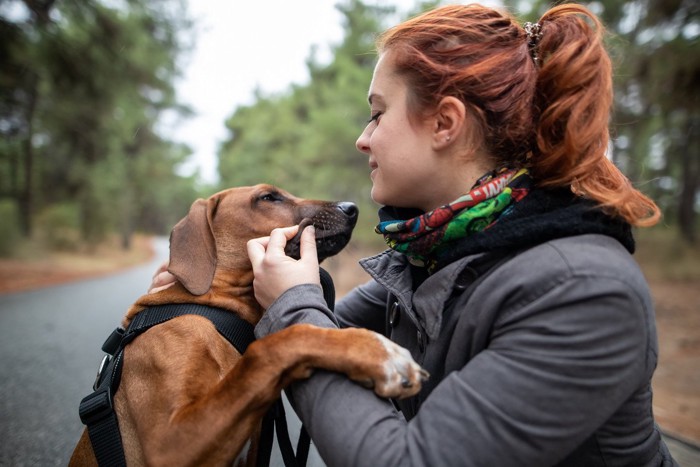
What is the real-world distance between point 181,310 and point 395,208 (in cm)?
117

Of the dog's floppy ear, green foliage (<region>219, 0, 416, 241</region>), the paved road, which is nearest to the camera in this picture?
Answer: the dog's floppy ear

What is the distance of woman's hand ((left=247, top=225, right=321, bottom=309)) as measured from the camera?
1.77 metres

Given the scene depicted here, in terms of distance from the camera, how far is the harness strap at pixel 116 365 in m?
1.93

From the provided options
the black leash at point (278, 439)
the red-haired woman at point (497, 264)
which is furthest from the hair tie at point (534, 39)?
the black leash at point (278, 439)

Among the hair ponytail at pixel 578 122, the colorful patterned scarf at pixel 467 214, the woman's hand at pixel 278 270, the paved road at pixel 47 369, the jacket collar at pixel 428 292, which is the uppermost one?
the hair ponytail at pixel 578 122

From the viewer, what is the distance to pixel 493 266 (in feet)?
5.17

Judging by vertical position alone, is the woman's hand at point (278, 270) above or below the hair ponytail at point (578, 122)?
below

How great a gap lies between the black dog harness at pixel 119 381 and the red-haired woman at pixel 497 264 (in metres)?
0.42

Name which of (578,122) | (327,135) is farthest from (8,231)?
(578,122)

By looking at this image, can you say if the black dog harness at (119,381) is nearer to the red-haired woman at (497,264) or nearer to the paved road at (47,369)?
the red-haired woman at (497,264)

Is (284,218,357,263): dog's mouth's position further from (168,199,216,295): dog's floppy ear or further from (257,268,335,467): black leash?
(257,268,335,467): black leash

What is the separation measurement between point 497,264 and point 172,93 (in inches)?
794

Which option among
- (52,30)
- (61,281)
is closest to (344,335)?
(52,30)

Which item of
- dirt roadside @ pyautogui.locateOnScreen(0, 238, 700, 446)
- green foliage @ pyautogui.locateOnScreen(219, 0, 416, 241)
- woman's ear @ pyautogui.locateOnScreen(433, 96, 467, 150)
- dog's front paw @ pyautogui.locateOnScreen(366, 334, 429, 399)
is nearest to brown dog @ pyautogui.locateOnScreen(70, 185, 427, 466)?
dog's front paw @ pyautogui.locateOnScreen(366, 334, 429, 399)
